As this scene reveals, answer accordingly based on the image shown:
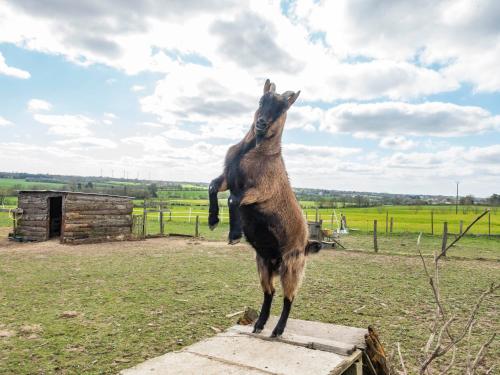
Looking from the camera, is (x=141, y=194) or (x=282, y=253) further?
(x=141, y=194)

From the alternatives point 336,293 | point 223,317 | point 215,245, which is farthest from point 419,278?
point 215,245

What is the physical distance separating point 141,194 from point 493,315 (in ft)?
A: 181

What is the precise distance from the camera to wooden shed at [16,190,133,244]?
17.7 metres

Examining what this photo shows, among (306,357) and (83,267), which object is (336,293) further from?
(83,267)

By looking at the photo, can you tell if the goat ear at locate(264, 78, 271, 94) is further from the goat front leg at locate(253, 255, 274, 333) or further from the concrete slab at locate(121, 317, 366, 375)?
the concrete slab at locate(121, 317, 366, 375)

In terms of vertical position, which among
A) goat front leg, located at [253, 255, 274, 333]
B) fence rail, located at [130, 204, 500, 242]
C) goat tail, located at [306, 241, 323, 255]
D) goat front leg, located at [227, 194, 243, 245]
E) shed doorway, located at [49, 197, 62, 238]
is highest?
goat front leg, located at [227, 194, 243, 245]

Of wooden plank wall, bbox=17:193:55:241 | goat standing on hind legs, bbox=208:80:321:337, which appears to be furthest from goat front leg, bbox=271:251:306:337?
wooden plank wall, bbox=17:193:55:241

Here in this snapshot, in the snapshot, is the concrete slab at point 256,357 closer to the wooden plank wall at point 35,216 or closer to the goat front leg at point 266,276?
the goat front leg at point 266,276

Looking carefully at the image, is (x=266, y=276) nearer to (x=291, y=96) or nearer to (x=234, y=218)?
(x=234, y=218)

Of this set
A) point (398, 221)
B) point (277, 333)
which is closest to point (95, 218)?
point (277, 333)

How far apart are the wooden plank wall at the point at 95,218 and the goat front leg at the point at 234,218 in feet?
54.4

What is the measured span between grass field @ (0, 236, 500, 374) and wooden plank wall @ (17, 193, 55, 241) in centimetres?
226

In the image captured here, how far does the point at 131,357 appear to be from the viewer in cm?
537

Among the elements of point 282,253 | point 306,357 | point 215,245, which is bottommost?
point 215,245
